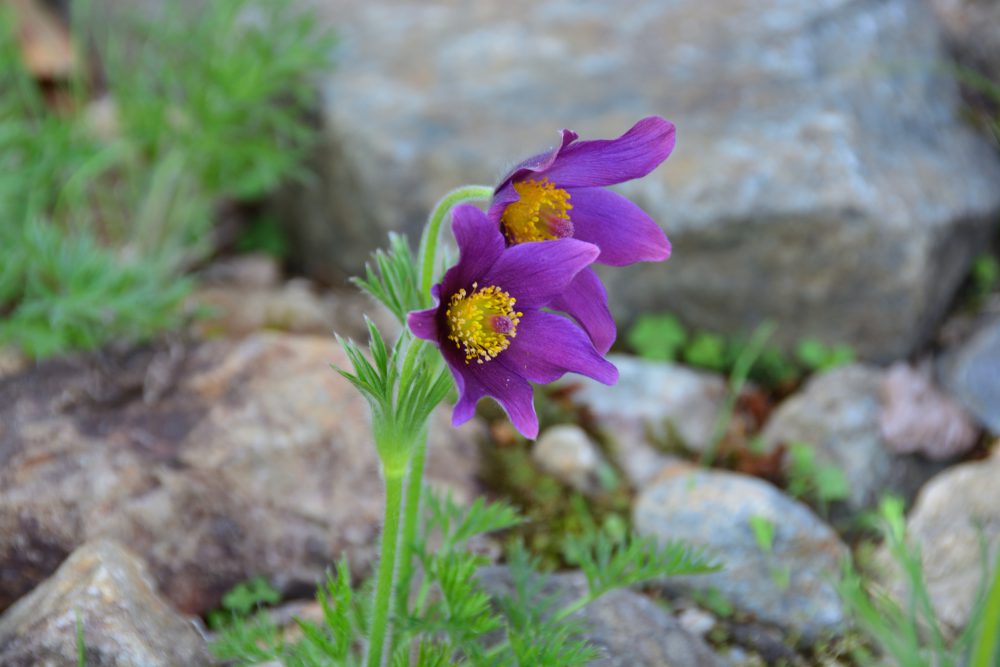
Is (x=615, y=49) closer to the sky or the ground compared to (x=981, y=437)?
closer to the sky

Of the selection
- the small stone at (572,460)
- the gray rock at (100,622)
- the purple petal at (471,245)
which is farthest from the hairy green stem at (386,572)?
the small stone at (572,460)

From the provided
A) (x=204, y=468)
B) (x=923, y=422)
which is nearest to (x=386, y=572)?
(x=204, y=468)

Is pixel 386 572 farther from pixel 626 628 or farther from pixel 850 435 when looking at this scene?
pixel 850 435

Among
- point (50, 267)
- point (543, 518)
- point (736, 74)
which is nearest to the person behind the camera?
point (543, 518)

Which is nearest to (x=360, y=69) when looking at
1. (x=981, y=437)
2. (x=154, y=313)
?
(x=154, y=313)

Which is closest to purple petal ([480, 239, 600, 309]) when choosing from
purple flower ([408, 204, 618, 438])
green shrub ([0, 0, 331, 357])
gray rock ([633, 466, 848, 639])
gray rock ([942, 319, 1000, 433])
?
purple flower ([408, 204, 618, 438])

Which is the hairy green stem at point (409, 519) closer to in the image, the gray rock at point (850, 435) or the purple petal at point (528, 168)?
the purple petal at point (528, 168)

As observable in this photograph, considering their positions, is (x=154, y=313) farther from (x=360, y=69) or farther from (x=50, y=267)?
(x=360, y=69)
